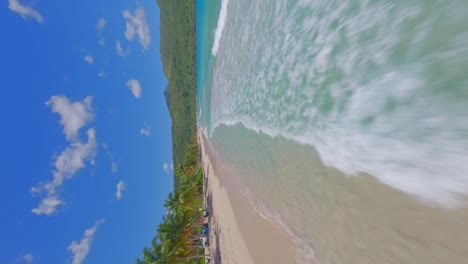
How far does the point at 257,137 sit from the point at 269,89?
188 cm

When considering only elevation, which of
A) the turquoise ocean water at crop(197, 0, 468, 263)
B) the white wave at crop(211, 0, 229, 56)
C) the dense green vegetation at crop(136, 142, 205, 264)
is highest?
the white wave at crop(211, 0, 229, 56)

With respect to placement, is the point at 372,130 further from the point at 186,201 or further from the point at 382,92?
the point at 186,201

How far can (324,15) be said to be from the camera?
5.08 m

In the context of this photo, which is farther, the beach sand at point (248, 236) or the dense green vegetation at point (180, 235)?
the dense green vegetation at point (180, 235)

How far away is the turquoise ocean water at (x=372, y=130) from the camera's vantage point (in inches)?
112

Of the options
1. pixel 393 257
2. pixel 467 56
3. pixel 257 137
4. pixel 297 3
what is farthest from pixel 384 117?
pixel 257 137

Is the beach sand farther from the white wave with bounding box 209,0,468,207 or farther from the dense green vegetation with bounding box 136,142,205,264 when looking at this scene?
the dense green vegetation with bounding box 136,142,205,264

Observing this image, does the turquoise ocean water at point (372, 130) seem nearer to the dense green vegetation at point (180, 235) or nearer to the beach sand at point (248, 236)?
the beach sand at point (248, 236)

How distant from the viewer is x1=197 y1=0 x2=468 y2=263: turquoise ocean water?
2.84 metres

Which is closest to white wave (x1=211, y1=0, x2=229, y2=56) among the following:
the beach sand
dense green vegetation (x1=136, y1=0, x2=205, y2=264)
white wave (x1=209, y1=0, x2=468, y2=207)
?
the beach sand

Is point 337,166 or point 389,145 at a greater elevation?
point 337,166

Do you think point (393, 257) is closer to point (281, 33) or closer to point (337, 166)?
point (337, 166)

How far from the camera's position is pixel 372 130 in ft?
12.7

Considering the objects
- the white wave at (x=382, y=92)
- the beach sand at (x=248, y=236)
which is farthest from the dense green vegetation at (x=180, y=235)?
the white wave at (x=382, y=92)
